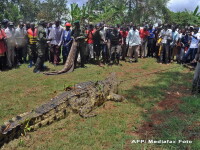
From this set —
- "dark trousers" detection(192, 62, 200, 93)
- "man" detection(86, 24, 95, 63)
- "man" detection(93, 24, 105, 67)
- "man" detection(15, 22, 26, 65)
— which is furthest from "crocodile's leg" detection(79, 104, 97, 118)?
"man" detection(15, 22, 26, 65)

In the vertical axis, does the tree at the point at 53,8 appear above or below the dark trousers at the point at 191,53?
above

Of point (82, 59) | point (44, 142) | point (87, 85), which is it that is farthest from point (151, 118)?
point (82, 59)

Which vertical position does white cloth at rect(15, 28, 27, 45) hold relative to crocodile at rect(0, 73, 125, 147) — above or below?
above

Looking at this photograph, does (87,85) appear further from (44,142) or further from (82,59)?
(82,59)

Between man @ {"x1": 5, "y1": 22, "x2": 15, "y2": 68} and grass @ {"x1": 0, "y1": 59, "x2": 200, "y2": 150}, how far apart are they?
3.45ft

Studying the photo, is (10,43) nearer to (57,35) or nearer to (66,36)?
(57,35)

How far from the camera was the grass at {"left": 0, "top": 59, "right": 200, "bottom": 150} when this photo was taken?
12.6 feet

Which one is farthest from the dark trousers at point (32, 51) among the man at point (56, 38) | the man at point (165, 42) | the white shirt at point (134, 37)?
the man at point (165, 42)

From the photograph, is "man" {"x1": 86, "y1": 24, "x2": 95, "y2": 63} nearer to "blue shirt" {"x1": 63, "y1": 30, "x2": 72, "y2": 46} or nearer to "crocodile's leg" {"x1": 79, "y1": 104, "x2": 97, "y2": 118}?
"blue shirt" {"x1": 63, "y1": 30, "x2": 72, "y2": 46}

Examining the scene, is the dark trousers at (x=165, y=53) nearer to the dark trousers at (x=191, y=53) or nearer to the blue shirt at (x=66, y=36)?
the dark trousers at (x=191, y=53)

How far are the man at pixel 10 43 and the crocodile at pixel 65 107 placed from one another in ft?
17.0

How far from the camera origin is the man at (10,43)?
30.7ft

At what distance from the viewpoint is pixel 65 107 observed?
476 centimetres

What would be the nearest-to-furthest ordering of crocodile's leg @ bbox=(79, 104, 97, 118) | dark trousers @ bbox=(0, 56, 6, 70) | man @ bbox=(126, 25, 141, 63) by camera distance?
crocodile's leg @ bbox=(79, 104, 97, 118)
dark trousers @ bbox=(0, 56, 6, 70)
man @ bbox=(126, 25, 141, 63)
